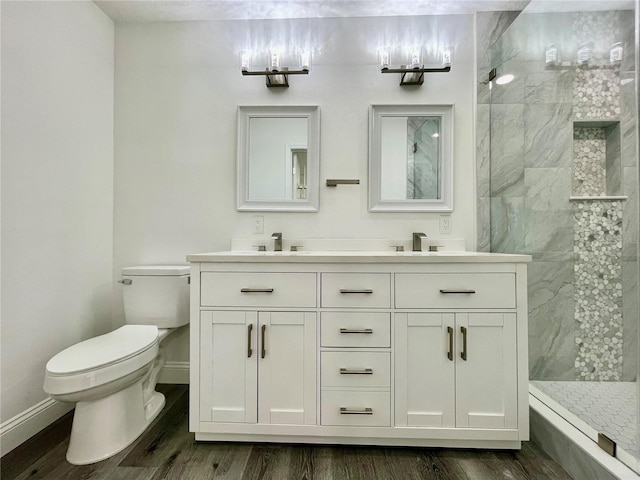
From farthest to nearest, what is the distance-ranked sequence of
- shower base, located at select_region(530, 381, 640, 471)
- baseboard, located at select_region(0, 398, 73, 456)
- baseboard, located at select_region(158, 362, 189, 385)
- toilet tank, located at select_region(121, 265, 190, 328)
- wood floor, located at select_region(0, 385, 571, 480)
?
baseboard, located at select_region(158, 362, 189, 385)
toilet tank, located at select_region(121, 265, 190, 328)
baseboard, located at select_region(0, 398, 73, 456)
wood floor, located at select_region(0, 385, 571, 480)
shower base, located at select_region(530, 381, 640, 471)

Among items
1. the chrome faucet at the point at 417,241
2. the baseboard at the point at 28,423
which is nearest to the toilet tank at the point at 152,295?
the baseboard at the point at 28,423

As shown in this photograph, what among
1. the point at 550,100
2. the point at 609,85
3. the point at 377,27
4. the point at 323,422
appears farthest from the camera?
the point at 377,27

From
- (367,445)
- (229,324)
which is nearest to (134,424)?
(229,324)

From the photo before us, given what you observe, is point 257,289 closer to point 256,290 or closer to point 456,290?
point 256,290

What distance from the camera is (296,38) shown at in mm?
2086

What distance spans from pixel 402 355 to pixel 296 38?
2006mm

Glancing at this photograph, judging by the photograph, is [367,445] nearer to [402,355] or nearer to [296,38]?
[402,355]

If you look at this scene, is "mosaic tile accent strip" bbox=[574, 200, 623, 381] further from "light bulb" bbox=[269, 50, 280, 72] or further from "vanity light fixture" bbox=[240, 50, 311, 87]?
"light bulb" bbox=[269, 50, 280, 72]

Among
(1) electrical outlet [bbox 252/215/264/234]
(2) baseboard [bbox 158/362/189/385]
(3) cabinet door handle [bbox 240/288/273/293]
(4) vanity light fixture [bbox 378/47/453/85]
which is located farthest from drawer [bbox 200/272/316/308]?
(4) vanity light fixture [bbox 378/47/453/85]

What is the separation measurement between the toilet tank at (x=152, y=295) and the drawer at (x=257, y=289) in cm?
49

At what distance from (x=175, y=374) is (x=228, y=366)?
0.89 metres

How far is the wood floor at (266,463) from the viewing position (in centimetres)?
132

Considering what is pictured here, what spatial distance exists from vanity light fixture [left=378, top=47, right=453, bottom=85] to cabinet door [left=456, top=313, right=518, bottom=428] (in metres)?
1.42

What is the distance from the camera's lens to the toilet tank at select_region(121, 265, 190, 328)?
1889 millimetres
